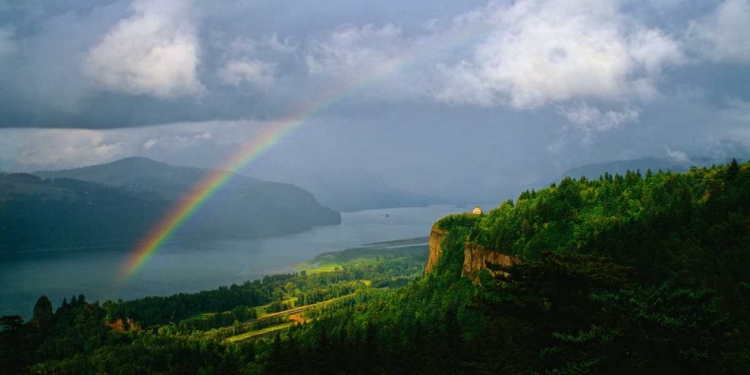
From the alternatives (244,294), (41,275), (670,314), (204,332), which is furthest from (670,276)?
(41,275)

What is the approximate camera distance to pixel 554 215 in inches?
2073

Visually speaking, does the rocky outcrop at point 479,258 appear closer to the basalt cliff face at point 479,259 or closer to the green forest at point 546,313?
the basalt cliff face at point 479,259

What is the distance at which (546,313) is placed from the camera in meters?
20.4

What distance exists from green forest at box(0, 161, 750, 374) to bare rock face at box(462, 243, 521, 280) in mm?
523

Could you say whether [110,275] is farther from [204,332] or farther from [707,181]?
[707,181]

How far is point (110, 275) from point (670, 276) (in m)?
174

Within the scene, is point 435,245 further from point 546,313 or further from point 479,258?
point 546,313

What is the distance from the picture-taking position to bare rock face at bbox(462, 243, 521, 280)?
51188 mm

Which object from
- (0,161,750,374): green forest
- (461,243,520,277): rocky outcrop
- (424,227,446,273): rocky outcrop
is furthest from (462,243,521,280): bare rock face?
(424,227,446,273): rocky outcrop

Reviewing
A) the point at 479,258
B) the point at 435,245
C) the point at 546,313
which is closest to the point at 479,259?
the point at 479,258

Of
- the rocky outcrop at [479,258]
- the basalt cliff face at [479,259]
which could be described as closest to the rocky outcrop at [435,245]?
the basalt cliff face at [479,259]

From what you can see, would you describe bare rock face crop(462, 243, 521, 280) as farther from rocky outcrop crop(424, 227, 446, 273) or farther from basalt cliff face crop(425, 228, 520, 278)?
rocky outcrop crop(424, 227, 446, 273)

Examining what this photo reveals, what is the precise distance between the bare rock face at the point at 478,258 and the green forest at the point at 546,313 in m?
0.52

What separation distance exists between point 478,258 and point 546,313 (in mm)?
35470
